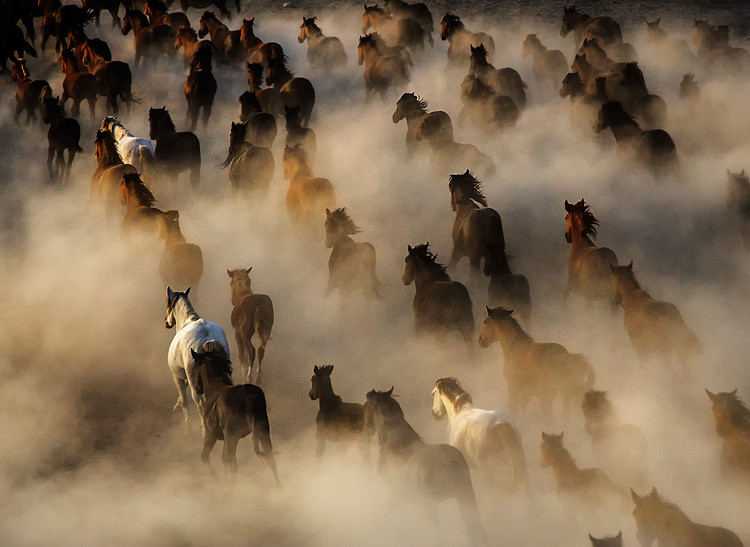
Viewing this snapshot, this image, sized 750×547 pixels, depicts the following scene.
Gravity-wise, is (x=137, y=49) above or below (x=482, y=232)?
above

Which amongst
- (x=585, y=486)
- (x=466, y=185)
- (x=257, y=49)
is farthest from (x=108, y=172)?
(x=585, y=486)

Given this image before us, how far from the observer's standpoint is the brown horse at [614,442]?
8.49 metres

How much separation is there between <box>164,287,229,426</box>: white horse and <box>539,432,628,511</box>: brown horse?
13.7 ft

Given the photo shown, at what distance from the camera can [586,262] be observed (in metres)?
11.9

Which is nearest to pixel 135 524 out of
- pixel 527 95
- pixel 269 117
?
pixel 269 117

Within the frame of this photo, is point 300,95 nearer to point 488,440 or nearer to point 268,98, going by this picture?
point 268,98

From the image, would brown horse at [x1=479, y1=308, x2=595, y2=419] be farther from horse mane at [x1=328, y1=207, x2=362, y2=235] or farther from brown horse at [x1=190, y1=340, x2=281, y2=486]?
horse mane at [x1=328, y1=207, x2=362, y2=235]

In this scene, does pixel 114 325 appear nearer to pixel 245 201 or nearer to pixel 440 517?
pixel 245 201

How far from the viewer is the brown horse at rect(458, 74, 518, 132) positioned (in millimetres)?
17266

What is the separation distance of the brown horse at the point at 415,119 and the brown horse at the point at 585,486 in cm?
881

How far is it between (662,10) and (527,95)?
7531 mm

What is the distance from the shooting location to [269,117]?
16.8 m

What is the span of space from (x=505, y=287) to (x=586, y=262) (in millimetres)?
1534

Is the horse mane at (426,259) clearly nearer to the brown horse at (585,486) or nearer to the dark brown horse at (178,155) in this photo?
the brown horse at (585,486)
